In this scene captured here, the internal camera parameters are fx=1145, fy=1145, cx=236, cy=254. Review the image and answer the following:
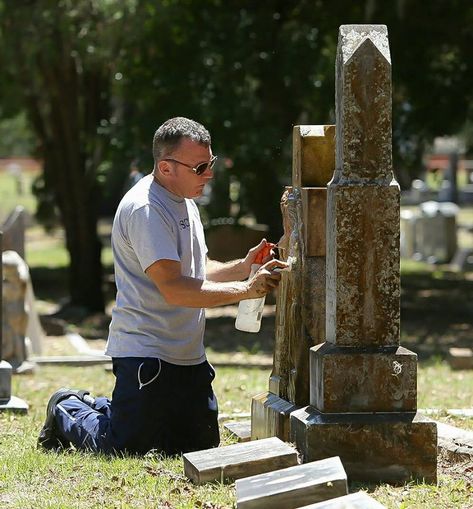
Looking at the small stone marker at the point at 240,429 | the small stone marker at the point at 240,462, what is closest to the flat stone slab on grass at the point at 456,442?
the small stone marker at the point at 240,462

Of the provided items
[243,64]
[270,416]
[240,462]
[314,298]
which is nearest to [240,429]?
[270,416]

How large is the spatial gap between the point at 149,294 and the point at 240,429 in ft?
3.62

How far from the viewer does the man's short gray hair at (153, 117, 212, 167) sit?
19.7ft

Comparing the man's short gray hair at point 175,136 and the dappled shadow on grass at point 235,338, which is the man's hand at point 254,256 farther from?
the dappled shadow on grass at point 235,338

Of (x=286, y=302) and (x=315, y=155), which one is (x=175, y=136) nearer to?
(x=315, y=155)

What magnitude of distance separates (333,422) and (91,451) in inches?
57.7

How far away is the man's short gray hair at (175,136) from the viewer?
6.00 m

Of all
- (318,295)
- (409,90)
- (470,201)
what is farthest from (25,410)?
(470,201)

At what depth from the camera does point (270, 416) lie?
19.5 feet

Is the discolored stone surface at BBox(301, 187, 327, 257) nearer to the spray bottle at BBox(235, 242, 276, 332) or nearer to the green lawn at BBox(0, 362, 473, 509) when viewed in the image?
the spray bottle at BBox(235, 242, 276, 332)

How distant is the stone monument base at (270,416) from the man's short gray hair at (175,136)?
1401 millimetres

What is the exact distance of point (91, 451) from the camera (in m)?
6.03

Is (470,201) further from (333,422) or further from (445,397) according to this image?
(333,422)

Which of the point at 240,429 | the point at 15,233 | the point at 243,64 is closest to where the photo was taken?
the point at 240,429
